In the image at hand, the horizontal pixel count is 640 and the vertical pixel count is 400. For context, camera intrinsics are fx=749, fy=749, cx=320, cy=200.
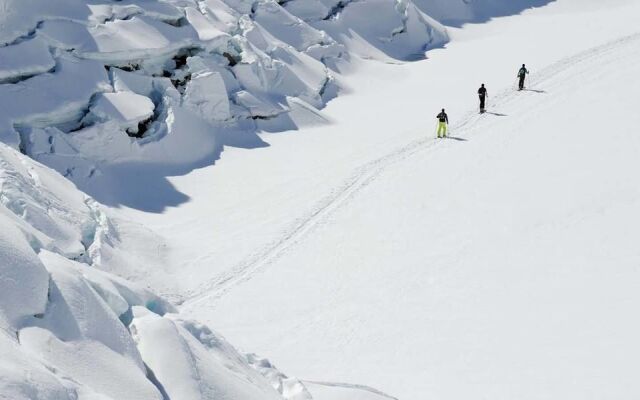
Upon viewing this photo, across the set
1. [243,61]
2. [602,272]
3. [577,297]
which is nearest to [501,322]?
[577,297]

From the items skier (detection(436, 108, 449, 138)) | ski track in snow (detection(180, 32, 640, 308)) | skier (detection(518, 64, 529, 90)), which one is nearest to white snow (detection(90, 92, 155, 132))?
ski track in snow (detection(180, 32, 640, 308))

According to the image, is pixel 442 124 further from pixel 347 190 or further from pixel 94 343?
pixel 94 343

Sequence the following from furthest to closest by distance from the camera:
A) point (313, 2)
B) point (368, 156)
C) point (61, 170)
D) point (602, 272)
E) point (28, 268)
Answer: point (313, 2), point (368, 156), point (61, 170), point (602, 272), point (28, 268)

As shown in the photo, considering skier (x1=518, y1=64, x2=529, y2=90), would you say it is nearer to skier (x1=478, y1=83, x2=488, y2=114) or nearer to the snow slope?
the snow slope

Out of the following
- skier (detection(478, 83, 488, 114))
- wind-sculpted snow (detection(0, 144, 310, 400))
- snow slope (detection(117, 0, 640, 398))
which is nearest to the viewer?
wind-sculpted snow (detection(0, 144, 310, 400))

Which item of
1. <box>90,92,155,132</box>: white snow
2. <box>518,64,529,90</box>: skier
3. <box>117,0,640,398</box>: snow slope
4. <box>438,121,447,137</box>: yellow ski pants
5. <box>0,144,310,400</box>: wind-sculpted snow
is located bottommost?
<box>117,0,640,398</box>: snow slope

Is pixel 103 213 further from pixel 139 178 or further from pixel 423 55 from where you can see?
pixel 423 55

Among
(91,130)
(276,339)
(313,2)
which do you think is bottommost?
(276,339)
